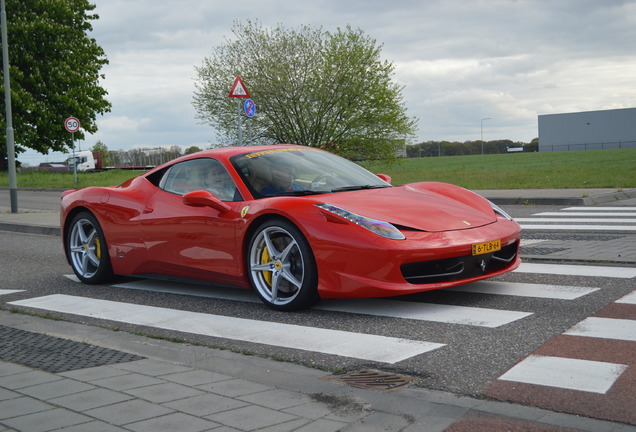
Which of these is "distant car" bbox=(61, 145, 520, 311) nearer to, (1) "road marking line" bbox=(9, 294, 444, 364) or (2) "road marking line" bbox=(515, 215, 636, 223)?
(1) "road marking line" bbox=(9, 294, 444, 364)

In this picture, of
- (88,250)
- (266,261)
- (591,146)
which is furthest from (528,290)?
(591,146)

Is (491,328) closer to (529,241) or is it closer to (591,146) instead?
(529,241)

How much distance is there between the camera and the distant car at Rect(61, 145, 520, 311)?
18.4 feet

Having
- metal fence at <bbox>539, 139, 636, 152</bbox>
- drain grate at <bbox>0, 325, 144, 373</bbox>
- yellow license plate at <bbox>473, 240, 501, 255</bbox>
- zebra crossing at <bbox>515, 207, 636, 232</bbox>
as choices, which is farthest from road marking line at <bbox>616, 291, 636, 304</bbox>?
metal fence at <bbox>539, 139, 636, 152</bbox>

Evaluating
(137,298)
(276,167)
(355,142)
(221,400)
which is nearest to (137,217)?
(137,298)

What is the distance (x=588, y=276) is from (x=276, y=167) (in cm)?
291

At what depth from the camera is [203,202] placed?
20.8 ft

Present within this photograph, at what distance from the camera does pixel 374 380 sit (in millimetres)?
4145

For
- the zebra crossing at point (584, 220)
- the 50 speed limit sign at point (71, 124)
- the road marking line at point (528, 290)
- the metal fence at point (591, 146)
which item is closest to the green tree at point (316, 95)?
the 50 speed limit sign at point (71, 124)

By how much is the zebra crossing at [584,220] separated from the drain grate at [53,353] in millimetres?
7873

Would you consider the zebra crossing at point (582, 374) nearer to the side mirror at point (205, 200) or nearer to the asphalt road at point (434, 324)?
the asphalt road at point (434, 324)

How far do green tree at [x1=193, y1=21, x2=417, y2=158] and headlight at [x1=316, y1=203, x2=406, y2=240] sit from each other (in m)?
26.1

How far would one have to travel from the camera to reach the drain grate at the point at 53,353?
4508 millimetres

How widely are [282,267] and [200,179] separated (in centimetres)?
140
